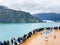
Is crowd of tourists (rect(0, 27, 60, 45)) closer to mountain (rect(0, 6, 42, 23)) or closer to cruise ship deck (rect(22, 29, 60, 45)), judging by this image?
cruise ship deck (rect(22, 29, 60, 45))

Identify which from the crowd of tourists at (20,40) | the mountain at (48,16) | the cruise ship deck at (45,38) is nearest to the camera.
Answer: the crowd of tourists at (20,40)

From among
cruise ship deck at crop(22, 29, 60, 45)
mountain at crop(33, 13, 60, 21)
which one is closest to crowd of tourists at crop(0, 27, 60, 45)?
cruise ship deck at crop(22, 29, 60, 45)

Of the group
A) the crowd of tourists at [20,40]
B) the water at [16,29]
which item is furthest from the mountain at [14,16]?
the crowd of tourists at [20,40]

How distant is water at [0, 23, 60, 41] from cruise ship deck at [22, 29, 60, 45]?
30 centimetres

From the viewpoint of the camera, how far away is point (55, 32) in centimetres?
654

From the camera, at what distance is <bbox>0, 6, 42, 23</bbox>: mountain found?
188 inches

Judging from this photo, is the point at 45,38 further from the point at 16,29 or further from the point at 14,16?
the point at 14,16

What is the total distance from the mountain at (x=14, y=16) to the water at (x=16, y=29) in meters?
0.13

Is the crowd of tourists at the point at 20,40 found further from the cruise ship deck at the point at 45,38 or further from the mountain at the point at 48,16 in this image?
the mountain at the point at 48,16

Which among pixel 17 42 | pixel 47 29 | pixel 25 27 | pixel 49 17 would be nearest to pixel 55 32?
pixel 47 29

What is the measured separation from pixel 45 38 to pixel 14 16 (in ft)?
3.71

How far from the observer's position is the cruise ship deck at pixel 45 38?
15.9 feet

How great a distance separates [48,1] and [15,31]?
145 cm

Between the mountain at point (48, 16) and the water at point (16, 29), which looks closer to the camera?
the water at point (16, 29)
